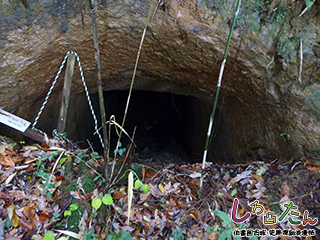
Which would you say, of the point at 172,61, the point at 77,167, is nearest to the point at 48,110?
the point at 77,167

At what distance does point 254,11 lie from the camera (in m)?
2.49

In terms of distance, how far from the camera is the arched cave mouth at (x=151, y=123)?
419cm

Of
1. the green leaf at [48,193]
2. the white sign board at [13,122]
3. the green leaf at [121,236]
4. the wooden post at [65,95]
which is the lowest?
the green leaf at [121,236]

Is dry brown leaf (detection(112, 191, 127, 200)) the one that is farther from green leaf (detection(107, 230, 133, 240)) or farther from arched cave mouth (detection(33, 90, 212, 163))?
arched cave mouth (detection(33, 90, 212, 163))

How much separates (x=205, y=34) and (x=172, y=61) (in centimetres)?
59

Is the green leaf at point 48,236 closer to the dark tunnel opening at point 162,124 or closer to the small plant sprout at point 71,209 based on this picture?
the small plant sprout at point 71,209

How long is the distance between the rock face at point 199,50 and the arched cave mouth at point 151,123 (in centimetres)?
91

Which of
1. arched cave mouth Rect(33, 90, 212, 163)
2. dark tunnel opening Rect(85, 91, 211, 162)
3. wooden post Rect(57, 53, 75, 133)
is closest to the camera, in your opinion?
wooden post Rect(57, 53, 75, 133)

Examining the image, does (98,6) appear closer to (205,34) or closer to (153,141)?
(205,34)

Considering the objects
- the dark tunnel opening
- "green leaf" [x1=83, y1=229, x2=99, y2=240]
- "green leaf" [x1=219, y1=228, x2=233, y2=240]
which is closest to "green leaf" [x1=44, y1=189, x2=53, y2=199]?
"green leaf" [x1=83, y1=229, x2=99, y2=240]

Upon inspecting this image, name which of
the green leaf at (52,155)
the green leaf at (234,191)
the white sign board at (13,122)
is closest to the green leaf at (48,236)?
the green leaf at (52,155)

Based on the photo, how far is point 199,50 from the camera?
9.14 ft

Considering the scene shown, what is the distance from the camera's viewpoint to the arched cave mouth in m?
4.19

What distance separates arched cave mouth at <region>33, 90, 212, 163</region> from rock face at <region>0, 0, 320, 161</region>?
2.99 feet
